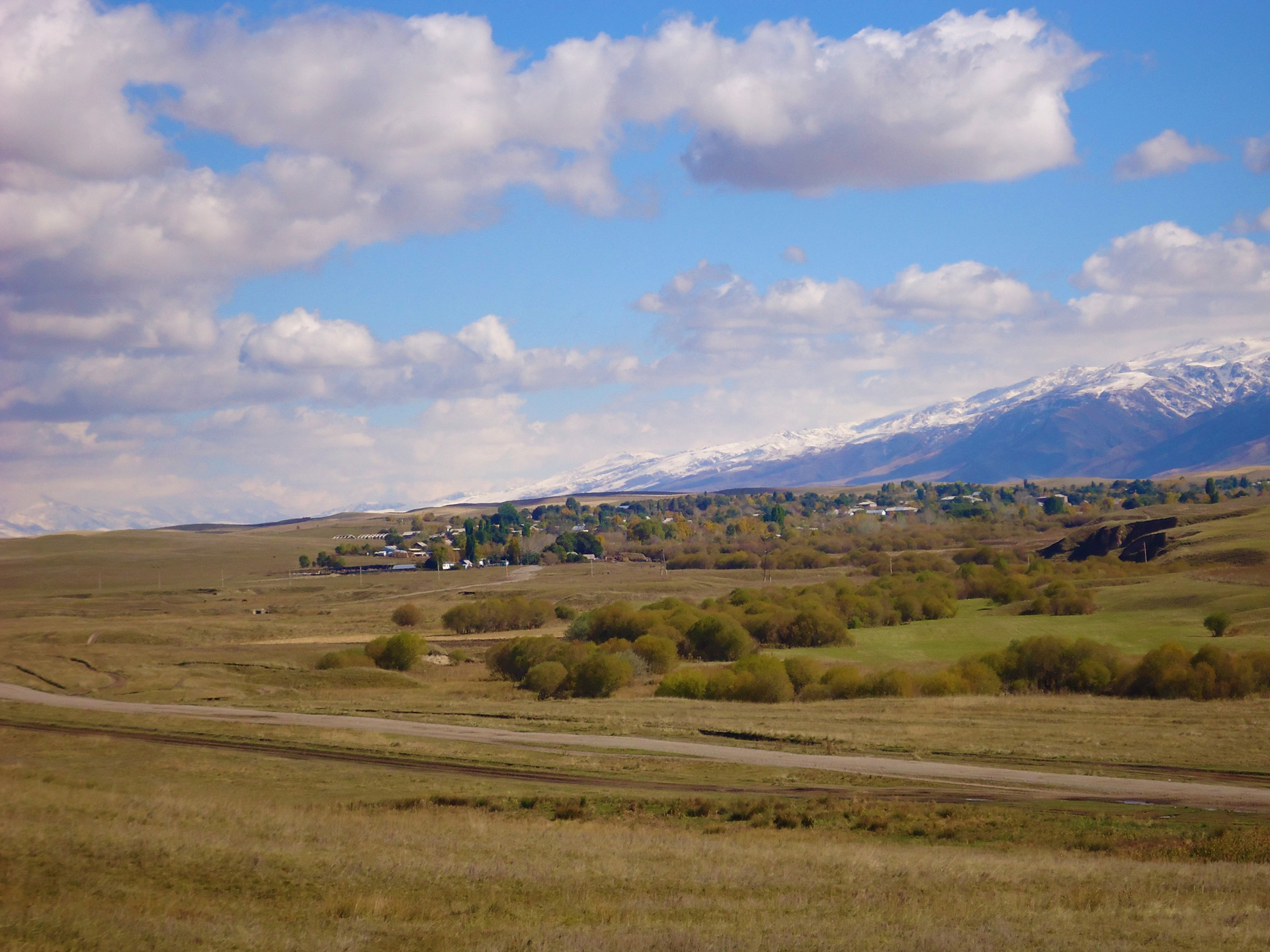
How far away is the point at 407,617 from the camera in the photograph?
109m

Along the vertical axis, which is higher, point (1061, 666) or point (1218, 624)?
point (1061, 666)

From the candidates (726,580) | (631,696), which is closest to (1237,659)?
(631,696)

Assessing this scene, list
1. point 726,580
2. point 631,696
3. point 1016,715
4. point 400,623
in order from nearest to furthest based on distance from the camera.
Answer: point 1016,715 → point 631,696 → point 400,623 → point 726,580

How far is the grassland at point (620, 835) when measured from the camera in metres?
13.2

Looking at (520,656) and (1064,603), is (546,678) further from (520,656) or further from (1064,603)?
(1064,603)

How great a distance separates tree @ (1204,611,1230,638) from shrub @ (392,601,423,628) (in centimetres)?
7376

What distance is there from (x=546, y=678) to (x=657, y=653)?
31.8 feet

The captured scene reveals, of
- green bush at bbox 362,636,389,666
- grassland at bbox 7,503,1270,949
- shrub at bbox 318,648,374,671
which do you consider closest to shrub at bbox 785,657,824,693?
grassland at bbox 7,503,1270,949

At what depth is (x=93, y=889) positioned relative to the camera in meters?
14.3

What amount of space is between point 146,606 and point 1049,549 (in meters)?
130

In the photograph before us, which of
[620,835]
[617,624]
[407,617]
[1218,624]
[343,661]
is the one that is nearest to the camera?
[620,835]

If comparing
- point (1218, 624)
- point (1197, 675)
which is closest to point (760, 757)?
point (1197, 675)

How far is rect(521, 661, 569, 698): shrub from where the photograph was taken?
200 ft

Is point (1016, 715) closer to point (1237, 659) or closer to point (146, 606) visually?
point (1237, 659)
